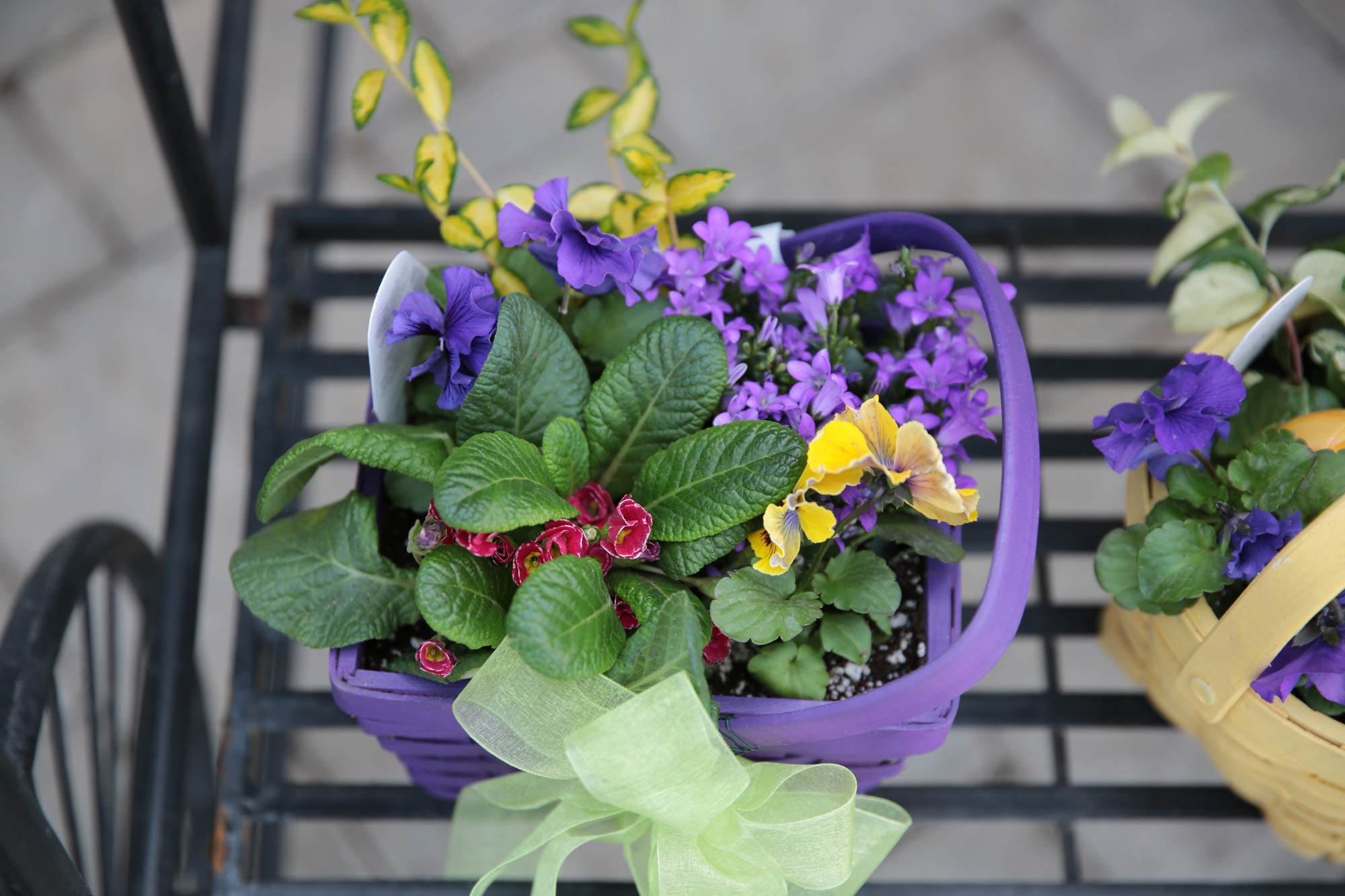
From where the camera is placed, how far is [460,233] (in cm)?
70

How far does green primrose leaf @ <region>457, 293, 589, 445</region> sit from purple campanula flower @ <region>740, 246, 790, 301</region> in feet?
0.40

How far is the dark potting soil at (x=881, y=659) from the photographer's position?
685 mm

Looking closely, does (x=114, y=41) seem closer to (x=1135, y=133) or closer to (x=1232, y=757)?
(x=1135, y=133)

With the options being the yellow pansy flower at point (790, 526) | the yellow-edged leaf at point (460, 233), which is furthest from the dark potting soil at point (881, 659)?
the yellow-edged leaf at point (460, 233)

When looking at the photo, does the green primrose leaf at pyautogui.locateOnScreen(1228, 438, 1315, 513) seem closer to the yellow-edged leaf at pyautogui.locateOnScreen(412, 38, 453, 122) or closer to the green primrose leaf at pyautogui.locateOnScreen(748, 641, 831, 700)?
the green primrose leaf at pyautogui.locateOnScreen(748, 641, 831, 700)

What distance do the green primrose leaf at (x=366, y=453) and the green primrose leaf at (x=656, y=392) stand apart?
100 mm

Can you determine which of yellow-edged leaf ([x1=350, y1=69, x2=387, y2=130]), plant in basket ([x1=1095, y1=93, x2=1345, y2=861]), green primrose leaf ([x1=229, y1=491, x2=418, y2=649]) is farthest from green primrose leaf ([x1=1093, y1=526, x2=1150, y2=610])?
yellow-edged leaf ([x1=350, y1=69, x2=387, y2=130])

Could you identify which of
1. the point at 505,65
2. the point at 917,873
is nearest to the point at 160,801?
the point at 917,873

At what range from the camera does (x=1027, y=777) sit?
1399mm

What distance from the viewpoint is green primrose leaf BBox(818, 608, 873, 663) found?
0.65 m

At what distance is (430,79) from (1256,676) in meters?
0.65

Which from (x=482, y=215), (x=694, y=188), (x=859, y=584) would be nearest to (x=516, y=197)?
(x=482, y=215)

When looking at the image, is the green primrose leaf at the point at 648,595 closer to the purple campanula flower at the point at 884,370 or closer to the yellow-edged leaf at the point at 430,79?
the purple campanula flower at the point at 884,370

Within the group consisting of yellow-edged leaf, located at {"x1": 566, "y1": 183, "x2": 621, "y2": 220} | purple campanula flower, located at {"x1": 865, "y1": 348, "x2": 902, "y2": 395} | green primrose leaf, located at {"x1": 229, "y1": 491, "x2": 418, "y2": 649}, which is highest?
yellow-edged leaf, located at {"x1": 566, "y1": 183, "x2": 621, "y2": 220}
